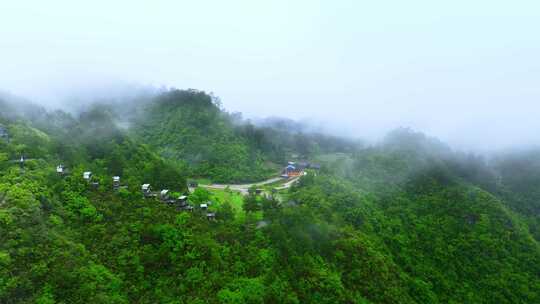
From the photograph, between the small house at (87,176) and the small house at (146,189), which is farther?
the small house at (146,189)

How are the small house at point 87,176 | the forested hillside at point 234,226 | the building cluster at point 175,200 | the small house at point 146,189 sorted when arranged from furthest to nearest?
the small house at point 146,189, the building cluster at point 175,200, the small house at point 87,176, the forested hillside at point 234,226

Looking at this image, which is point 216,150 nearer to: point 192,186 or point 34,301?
point 192,186

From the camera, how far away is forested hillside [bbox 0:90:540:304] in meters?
26.1

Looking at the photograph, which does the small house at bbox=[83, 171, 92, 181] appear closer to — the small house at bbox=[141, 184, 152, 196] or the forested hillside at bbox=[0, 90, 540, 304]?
the forested hillside at bbox=[0, 90, 540, 304]

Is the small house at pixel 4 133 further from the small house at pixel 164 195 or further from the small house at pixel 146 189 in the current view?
the small house at pixel 164 195

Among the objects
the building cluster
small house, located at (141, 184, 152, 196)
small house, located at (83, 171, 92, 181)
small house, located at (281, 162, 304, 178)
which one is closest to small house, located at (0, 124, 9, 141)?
small house, located at (83, 171, 92, 181)

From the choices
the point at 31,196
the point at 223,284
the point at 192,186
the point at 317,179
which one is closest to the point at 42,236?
the point at 31,196

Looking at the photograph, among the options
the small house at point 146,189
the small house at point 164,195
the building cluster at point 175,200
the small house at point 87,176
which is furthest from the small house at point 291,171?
the small house at point 87,176

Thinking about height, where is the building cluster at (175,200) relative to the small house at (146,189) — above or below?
below

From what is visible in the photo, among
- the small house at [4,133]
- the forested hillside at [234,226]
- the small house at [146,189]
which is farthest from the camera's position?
the small house at [4,133]

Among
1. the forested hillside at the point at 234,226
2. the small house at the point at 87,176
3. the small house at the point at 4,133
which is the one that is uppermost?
the small house at the point at 4,133

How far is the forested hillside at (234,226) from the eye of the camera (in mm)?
26094

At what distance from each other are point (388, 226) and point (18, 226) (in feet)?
153

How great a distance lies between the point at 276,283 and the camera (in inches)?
1160
